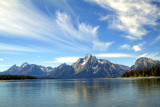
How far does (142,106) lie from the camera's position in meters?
35.2

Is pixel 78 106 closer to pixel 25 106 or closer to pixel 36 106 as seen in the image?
pixel 36 106

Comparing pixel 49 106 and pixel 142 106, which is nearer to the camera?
pixel 142 106

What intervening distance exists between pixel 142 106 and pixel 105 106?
794 centimetres

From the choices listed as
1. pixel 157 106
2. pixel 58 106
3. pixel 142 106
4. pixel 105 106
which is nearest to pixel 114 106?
pixel 105 106

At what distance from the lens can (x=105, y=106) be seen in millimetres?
35938

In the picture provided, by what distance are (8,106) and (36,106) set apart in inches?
271

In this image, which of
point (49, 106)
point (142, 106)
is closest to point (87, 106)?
point (49, 106)

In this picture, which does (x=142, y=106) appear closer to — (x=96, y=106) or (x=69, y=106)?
(x=96, y=106)

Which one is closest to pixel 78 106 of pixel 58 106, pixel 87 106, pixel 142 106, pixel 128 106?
pixel 87 106

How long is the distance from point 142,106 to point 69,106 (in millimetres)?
16103

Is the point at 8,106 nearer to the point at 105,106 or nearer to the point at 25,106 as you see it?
the point at 25,106

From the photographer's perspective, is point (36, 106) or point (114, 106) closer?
point (114, 106)

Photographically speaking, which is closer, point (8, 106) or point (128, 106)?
point (128, 106)

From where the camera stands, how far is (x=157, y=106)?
114 ft
